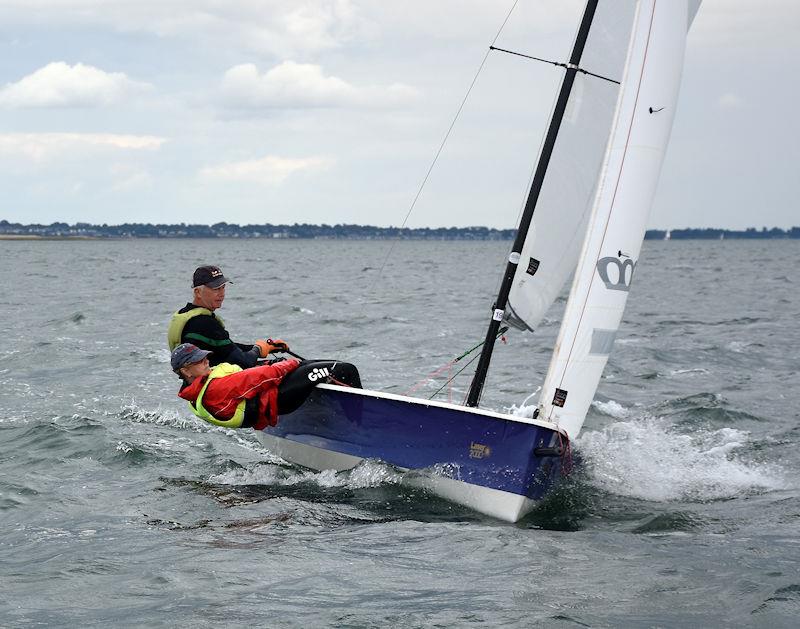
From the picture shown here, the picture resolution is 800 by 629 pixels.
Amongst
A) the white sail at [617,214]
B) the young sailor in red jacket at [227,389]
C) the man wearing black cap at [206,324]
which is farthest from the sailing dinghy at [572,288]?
the man wearing black cap at [206,324]

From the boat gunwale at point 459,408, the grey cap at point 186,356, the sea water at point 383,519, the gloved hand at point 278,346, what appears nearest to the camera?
the sea water at point 383,519

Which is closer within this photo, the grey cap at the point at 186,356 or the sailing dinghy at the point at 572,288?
the sailing dinghy at the point at 572,288

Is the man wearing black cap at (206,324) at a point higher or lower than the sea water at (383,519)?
higher

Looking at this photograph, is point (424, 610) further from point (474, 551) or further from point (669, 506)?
point (669, 506)

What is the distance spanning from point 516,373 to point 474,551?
8229mm

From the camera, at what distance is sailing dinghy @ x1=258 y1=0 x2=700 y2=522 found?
6664mm

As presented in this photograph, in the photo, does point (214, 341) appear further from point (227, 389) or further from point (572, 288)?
point (572, 288)

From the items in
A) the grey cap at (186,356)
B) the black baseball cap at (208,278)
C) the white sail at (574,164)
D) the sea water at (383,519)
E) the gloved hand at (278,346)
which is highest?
the white sail at (574,164)

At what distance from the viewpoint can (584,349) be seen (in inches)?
274

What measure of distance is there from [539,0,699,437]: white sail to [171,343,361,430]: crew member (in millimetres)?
1751

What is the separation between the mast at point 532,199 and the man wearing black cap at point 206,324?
1783 mm

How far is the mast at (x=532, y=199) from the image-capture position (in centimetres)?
753

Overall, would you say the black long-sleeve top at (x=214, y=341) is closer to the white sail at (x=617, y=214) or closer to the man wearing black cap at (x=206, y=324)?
the man wearing black cap at (x=206, y=324)

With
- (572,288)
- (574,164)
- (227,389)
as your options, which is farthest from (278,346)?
(574,164)
